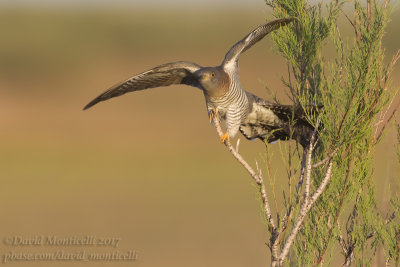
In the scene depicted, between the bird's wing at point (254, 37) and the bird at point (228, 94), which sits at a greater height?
Result: the bird's wing at point (254, 37)

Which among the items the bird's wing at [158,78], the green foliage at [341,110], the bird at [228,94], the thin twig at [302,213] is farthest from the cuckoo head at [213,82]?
the thin twig at [302,213]

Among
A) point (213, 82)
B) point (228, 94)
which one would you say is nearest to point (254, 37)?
point (213, 82)

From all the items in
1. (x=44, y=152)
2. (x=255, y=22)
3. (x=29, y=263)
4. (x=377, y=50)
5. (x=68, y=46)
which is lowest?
(x=29, y=263)

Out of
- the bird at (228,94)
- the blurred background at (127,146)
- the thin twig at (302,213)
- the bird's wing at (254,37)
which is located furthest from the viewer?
the blurred background at (127,146)

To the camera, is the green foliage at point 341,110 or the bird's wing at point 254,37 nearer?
the green foliage at point 341,110

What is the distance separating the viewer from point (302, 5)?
17.8ft

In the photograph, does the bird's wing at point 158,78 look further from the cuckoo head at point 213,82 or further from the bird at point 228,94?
the cuckoo head at point 213,82

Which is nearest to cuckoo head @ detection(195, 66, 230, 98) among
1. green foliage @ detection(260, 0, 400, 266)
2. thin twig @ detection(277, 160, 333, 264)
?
green foliage @ detection(260, 0, 400, 266)

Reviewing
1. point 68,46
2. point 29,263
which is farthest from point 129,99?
point 29,263

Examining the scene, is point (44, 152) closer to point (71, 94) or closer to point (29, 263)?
Answer: point (71, 94)

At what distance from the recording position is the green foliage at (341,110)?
489cm

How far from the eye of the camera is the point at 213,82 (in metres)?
6.30

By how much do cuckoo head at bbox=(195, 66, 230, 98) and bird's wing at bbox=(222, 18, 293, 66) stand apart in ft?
0.60

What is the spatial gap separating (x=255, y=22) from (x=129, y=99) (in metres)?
15.9
